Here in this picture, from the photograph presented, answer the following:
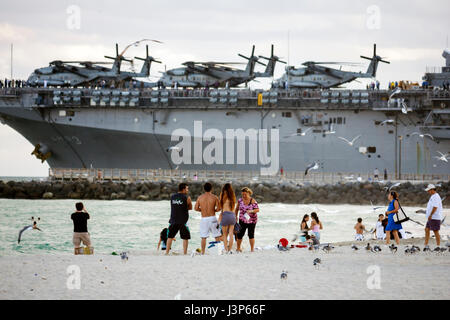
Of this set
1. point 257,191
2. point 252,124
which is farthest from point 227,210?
point 252,124

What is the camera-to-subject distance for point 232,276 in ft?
40.9

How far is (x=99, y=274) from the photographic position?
1266 centimetres

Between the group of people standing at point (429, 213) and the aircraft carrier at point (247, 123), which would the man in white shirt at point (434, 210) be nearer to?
the group of people standing at point (429, 213)

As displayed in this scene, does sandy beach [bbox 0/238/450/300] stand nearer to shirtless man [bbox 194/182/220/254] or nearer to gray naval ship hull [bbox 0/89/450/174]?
shirtless man [bbox 194/182/220/254]

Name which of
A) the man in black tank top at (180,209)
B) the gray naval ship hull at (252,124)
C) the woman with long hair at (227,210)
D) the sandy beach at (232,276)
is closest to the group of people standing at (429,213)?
the sandy beach at (232,276)

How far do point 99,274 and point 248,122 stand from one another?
129 feet

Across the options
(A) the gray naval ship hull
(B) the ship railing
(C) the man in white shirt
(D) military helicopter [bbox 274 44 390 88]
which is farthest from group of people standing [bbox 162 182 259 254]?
(D) military helicopter [bbox 274 44 390 88]

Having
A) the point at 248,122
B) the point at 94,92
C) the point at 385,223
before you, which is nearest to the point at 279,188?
the point at 248,122

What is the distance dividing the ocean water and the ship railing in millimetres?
5324

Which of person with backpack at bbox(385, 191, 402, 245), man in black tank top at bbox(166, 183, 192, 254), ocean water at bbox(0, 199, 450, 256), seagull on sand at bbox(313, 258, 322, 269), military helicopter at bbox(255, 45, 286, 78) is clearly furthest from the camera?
military helicopter at bbox(255, 45, 286, 78)

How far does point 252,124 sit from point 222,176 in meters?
3.78

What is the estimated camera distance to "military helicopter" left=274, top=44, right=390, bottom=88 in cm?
5356

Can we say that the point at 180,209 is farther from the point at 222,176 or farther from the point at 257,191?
the point at 222,176

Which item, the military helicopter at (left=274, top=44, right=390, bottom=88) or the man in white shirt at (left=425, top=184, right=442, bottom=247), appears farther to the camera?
the military helicopter at (left=274, top=44, right=390, bottom=88)
